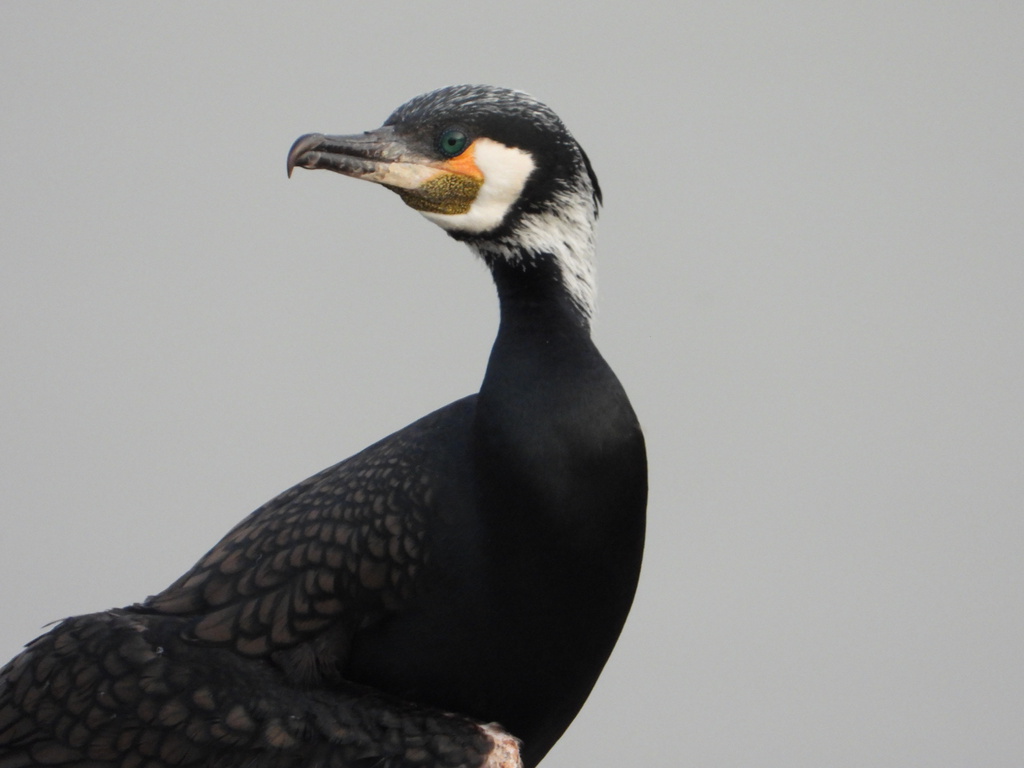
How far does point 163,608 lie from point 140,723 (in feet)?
0.83

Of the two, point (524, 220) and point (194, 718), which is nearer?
point (194, 718)

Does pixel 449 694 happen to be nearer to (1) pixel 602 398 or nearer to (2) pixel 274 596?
(2) pixel 274 596

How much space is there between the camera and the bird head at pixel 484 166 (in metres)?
2.54

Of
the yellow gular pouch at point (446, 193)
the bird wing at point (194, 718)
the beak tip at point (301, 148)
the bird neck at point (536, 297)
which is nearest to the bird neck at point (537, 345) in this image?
the bird neck at point (536, 297)

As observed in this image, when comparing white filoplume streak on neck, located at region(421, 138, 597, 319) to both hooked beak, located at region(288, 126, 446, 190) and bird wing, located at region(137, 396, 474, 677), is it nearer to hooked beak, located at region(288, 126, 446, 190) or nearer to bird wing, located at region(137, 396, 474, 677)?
hooked beak, located at region(288, 126, 446, 190)

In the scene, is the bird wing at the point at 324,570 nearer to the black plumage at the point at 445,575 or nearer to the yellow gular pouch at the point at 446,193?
the black plumage at the point at 445,575

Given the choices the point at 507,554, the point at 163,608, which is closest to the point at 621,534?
the point at 507,554

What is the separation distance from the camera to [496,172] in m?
2.54

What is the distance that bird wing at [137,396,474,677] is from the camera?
2590 millimetres

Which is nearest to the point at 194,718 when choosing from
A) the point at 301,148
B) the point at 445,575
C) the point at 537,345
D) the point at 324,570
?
the point at 324,570

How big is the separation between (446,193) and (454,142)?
0.31 ft

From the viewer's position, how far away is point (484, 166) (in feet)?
8.34

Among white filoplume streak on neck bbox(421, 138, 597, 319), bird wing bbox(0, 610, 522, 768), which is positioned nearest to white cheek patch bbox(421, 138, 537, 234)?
white filoplume streak on neck bbox(421, 138, 597, 319)

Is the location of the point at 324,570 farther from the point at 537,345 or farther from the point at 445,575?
the point at 537,345
